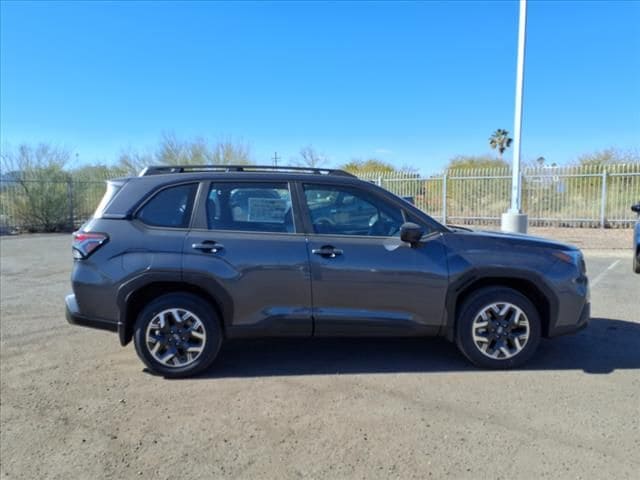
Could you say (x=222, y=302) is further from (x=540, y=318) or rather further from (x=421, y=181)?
(x=421, y=181)

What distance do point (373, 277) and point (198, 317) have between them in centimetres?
156

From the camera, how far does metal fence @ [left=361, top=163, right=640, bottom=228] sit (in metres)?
17.3

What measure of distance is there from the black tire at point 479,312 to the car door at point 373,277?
239 mm

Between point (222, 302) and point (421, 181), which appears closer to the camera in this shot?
point (222, 302)

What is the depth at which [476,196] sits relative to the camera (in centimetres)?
1994

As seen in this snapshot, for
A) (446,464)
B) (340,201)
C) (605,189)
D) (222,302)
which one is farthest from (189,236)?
(605,189)

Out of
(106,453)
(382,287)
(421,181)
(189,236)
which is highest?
(421,181)

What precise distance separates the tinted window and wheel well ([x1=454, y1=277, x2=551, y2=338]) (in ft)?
8.42

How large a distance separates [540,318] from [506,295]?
44cm

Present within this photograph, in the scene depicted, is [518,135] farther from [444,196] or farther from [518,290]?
[518,290]

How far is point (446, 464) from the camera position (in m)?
2.85

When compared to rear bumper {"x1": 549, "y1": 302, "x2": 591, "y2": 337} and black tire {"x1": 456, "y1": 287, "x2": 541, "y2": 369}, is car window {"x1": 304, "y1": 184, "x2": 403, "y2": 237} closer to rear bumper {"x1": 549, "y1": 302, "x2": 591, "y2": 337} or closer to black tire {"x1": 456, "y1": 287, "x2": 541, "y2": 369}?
black tire {"x1": 456, "y1": 287, "x2": 541, "y2": 369}

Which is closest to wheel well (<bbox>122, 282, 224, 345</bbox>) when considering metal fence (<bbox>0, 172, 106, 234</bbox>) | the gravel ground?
the gravel ground

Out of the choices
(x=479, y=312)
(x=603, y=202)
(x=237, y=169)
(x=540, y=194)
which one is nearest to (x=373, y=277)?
(x=479, y=312)
